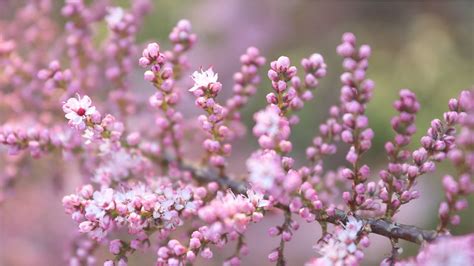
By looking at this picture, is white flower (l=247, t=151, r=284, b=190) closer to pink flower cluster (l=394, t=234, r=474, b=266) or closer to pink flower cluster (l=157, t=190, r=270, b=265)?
pink flower cluster (l=157, t=190, r=270, b=265)

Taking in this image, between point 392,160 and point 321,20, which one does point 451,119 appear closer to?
point 392,160

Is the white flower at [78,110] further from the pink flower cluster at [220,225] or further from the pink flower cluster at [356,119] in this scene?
the pink flower cluster at [356,119]

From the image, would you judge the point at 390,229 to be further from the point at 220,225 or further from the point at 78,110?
the point at 78,110

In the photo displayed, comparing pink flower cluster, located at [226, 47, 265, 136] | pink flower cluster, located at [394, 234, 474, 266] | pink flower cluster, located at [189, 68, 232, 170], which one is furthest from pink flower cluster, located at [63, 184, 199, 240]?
pink flower cluster, located at [394, 234, 474, 266]

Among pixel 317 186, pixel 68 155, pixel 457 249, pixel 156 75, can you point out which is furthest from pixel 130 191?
pixel 457 249

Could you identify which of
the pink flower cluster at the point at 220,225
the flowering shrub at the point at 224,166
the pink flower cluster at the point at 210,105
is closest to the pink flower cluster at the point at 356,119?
the flowering shrub at the point at 224,166

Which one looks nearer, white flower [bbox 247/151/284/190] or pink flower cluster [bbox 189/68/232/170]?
white flower [bbox 247/151/284/190]

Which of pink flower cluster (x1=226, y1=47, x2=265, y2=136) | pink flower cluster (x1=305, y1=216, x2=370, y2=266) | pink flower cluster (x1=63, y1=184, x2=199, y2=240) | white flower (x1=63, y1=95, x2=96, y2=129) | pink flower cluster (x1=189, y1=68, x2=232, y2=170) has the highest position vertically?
pink flower cluster (x1=226, y1=47, x2=265, y2=136)
